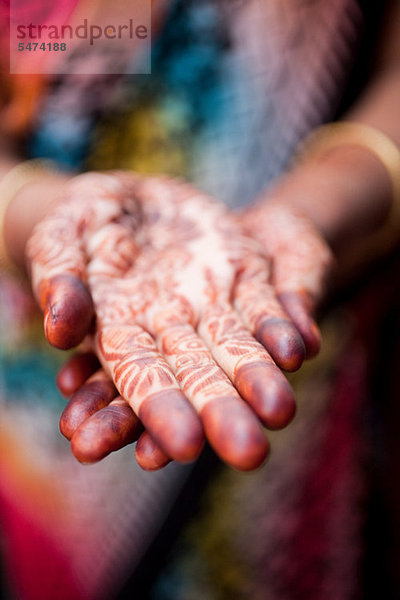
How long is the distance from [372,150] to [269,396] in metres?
0.50

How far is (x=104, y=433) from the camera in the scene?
35 centimetres

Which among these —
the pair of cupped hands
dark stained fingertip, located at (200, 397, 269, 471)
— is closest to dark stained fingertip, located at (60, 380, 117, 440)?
the pair of cupped hands

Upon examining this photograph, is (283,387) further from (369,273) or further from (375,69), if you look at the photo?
(375,69)

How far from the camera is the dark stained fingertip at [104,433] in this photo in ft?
1.12

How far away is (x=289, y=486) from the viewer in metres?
0.73

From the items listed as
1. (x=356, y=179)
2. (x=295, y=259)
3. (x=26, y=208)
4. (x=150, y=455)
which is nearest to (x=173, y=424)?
(x=150, y=455)

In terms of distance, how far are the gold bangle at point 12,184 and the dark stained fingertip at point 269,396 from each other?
39cm

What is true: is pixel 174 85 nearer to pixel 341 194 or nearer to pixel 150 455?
pixel 341 194

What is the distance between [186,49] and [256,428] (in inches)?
21.2

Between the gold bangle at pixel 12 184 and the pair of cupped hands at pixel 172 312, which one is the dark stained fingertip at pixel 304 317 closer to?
the pair of cupped hands at pixel 172 312

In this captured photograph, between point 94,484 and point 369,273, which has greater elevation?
point 369,273

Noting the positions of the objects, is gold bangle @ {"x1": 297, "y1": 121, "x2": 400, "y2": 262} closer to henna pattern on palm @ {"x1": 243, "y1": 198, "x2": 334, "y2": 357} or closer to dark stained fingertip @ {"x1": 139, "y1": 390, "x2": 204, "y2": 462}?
henna pattern on palm @ {"x1": 243, "y1": 198, "x2": 334, "y2": 357}

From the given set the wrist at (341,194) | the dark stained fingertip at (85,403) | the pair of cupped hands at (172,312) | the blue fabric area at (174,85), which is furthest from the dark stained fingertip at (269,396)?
the blue fabric area at (174,85)

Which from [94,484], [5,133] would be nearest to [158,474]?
[94,484]
